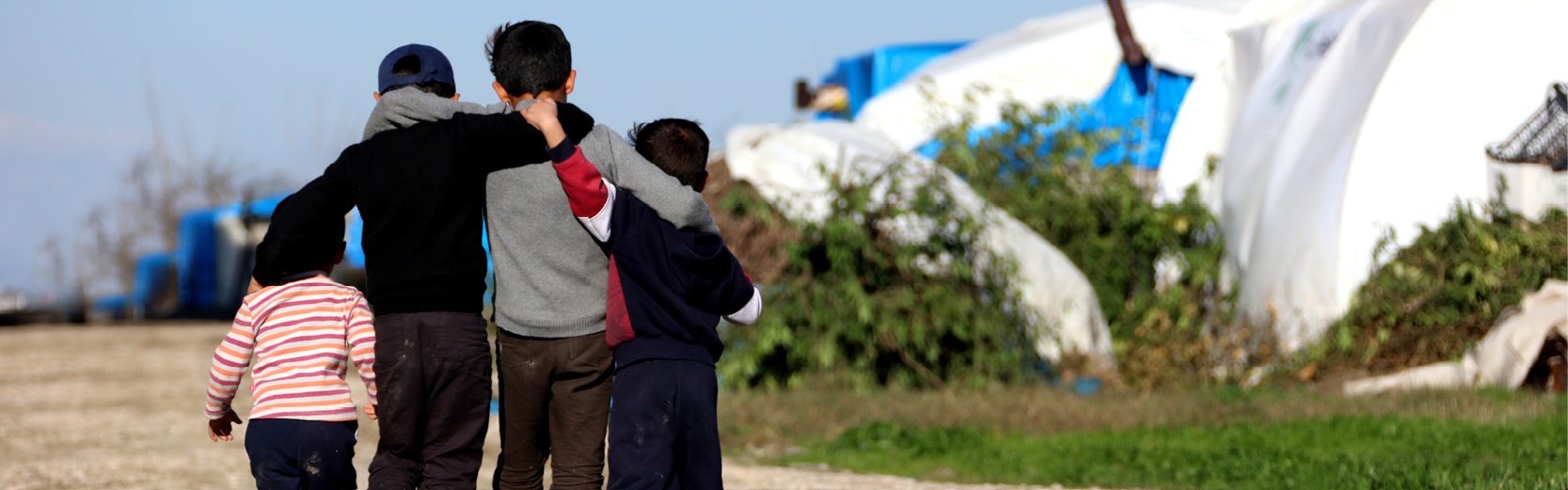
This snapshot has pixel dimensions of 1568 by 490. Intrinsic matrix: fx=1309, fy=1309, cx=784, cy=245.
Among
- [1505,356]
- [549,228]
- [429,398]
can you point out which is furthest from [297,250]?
[1505,356]

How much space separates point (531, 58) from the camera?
3.42 meters

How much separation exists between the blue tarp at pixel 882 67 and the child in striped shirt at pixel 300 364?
16.4 m

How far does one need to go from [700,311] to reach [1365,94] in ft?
26.2

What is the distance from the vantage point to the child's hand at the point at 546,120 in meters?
3.14

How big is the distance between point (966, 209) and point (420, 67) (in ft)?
19.6

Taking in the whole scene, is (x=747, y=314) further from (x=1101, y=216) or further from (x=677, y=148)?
(x=1101, y=216)

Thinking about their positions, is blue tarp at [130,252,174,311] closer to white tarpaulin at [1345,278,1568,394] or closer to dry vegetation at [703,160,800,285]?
dry vegetation at [703,160,800,285]

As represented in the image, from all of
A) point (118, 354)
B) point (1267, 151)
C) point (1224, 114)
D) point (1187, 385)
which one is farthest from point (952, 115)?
point (118, 354)

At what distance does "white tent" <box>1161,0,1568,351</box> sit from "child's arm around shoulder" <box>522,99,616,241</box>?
23.3ft

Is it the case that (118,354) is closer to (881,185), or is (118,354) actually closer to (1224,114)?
(881,185)

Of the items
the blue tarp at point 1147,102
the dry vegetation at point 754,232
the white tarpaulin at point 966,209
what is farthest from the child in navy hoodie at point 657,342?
the blue tarp at point 1147,102

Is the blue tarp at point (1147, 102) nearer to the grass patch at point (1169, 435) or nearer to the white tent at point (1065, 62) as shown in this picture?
the white tent at point (1065, 62)

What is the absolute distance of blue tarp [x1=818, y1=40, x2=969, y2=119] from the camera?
19.6 meters

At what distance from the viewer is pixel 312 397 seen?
3.42 metres
